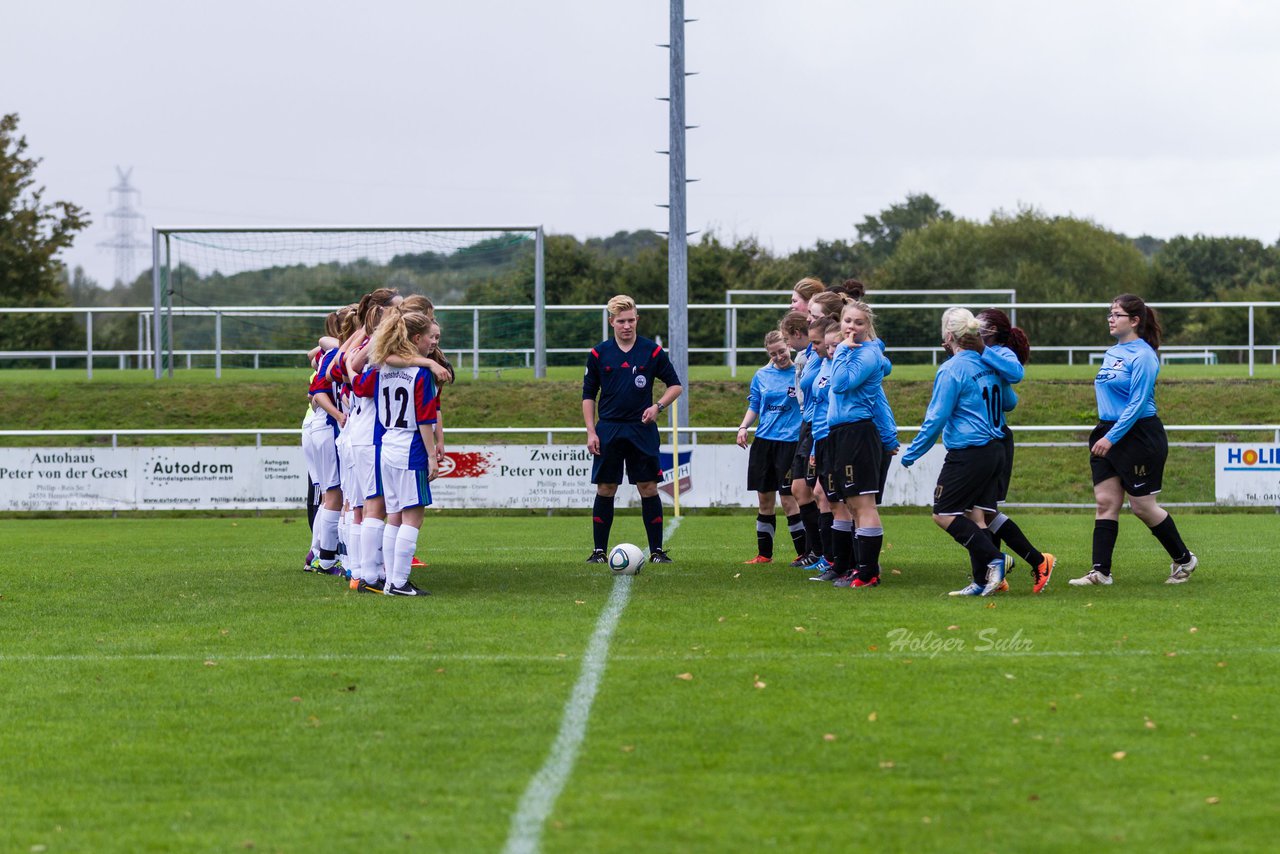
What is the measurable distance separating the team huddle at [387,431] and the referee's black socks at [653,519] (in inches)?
72.3

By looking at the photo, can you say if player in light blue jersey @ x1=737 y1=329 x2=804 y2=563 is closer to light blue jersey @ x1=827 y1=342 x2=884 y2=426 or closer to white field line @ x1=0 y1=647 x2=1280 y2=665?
light blue jersey @ x1=827 y1=342 x2=884 y2=426

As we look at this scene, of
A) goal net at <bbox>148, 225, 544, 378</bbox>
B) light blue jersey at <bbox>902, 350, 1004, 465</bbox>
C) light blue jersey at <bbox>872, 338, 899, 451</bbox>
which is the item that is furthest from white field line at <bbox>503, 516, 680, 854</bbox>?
goal net at <bbox>148, 225, 544, 378</bbox>

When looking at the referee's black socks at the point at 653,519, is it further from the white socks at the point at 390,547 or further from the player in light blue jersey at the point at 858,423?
the white socks at the point at 390,547

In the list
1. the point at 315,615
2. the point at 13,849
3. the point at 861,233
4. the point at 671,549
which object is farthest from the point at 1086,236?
the point at 13,849

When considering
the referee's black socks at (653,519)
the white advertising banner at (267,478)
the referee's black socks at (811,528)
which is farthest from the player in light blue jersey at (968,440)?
the white advertising banner at (267,478)

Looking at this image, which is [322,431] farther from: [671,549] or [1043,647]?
[1043,647]

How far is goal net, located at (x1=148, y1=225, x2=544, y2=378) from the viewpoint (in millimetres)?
24688

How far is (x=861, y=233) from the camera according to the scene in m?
84.2

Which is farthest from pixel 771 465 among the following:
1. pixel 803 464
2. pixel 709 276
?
pixel 709 276

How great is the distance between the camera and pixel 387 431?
30.4 ft

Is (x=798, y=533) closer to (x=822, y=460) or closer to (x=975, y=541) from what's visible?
(x=822, y=460)

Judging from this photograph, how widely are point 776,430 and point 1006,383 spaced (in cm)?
243

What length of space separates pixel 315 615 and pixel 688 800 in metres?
4.44

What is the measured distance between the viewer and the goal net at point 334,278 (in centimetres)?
2469
